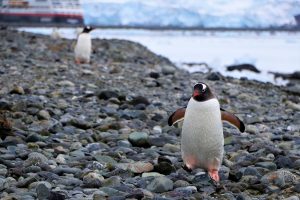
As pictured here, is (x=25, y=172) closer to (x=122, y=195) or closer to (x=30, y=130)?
(x=122, y=195)

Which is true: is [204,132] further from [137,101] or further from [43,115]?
[137,101]

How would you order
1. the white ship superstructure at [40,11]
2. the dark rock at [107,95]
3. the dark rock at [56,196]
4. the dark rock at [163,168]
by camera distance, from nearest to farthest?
the dark rock at [56,196] < the dark rock at [163,168] < the dark rock at [107,95] < the white ship superstructure at [40,11]

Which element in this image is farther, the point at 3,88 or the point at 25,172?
the point at 3,88

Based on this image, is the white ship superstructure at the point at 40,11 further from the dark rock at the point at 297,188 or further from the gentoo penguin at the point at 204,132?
the dark rock at the point at 297,188

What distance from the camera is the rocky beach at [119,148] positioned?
2.98 metres

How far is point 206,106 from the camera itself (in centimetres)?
340

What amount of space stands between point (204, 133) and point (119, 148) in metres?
0.75

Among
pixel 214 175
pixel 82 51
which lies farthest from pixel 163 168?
pixel 82 51

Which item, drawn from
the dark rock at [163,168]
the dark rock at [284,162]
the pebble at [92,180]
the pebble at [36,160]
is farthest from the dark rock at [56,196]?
the dark rock at [284,162]

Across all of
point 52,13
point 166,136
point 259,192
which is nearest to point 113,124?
point 166,136

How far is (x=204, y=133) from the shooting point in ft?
11.3

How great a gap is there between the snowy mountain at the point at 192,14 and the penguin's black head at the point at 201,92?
98150 millimetres

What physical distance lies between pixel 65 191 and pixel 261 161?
1.44 metres

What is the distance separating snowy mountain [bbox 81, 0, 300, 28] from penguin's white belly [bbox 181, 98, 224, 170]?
322 ft
